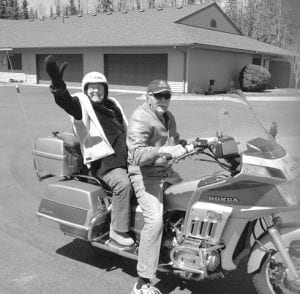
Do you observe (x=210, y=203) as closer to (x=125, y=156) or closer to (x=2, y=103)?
(x=125, y=156)

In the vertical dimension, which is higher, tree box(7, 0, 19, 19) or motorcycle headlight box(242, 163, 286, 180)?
tree box(7, 0, 19, 19)

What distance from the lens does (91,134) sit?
3859mm

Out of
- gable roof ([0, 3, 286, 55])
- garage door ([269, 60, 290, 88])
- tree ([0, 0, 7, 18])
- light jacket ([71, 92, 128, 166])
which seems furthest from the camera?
tree ([0, 0, 7, 18])

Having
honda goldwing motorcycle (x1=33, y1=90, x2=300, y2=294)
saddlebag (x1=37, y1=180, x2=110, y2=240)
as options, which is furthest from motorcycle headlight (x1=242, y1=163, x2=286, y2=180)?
saddlebag (x1=37, y1=180, x2=110, y2=240)

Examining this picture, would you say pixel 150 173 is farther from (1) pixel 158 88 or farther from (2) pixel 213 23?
(2) pixel 213 23

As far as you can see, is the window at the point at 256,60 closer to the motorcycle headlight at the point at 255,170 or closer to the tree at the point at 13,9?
the motorcycle headlight at the point at 255,170

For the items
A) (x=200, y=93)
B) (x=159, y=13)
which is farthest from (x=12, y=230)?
(x=159, y=13)

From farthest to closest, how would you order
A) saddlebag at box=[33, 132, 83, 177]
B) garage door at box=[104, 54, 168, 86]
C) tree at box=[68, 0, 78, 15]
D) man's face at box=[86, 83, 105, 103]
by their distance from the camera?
tree at box=[68, 0, 78, 15]
garage door at box=[104, 54, 168, 86]
saddlebag at box=[33, 132, 83, 177]
man's face at box=[86, 83, 105, 103]

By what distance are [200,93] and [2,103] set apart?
11908 millimetres

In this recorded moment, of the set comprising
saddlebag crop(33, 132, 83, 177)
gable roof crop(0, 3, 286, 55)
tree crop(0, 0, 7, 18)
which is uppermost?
tree crop(0, 0, 7, 18)

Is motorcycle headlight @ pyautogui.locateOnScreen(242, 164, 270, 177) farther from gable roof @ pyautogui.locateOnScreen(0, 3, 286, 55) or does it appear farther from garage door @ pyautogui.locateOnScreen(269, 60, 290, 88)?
garage door @ pyautogui.locateOnScreen(269, 60, 290, 88)

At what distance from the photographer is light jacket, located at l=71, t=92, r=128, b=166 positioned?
3828 mm

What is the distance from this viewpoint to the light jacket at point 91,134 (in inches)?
151

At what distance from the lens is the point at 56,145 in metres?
4.21
